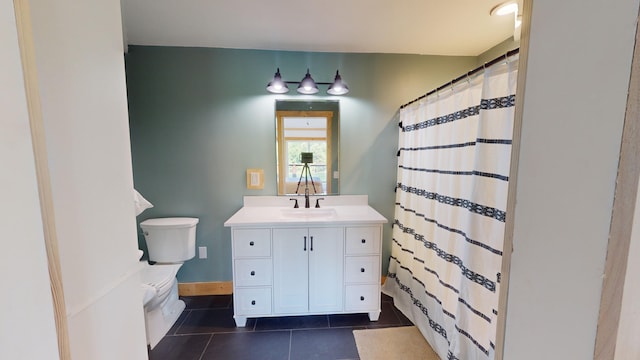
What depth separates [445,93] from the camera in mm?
1608

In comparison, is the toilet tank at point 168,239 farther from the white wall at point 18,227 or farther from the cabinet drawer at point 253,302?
the white wall at point 18,227

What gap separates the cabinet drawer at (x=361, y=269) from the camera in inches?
75.1

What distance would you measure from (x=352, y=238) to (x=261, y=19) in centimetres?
180

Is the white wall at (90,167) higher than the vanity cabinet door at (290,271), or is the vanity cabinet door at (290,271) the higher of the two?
the white wall at (90,167)

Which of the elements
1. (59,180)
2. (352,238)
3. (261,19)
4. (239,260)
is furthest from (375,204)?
(59,180)

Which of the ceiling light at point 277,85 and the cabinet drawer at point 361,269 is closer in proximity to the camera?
the cabinet drawer at point 361,269

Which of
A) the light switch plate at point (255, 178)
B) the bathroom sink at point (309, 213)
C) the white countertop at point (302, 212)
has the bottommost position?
the bathroom sink at point (309, 213)

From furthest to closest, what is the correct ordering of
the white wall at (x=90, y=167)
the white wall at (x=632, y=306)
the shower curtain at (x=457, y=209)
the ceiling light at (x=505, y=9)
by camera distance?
the ceiling light at (x=505, y=9) < the shower curtain at (x=457, y=209) < the white wall at (x=90, y=167) < the white wall at (x=632, y=306)

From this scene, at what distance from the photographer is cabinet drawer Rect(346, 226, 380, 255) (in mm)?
1892

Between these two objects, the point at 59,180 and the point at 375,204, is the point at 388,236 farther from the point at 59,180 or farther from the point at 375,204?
the point at 59,180

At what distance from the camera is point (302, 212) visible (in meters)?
2.20

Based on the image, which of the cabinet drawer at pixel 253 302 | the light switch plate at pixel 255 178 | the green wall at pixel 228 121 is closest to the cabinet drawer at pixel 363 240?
the green wall at pixel 228 121

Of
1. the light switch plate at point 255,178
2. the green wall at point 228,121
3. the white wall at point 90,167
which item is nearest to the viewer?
the white wall at point 90,167

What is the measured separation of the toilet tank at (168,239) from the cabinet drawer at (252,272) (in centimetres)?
64
